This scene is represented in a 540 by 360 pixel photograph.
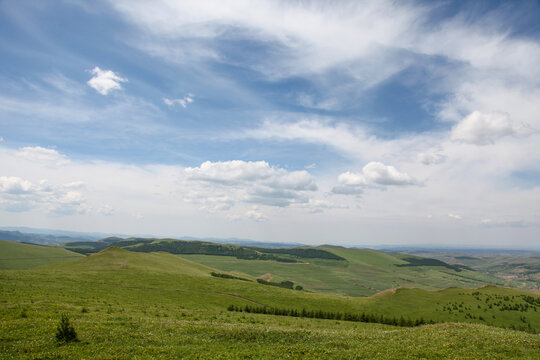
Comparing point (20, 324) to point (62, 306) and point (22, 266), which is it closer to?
point (62, 306)

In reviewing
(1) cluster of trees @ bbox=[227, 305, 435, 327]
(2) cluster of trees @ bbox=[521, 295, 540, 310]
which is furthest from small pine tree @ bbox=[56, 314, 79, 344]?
(2) cluster of trees @ bbox=[521, 295, 540, 310]

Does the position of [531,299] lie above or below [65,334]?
below

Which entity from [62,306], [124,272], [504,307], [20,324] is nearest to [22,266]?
[124,272]

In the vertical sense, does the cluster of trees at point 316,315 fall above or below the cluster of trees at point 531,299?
below

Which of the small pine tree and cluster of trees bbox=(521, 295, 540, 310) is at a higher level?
the small pine tree

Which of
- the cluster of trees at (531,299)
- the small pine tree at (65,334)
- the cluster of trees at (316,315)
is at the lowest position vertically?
the cluster of trees at (316,315)

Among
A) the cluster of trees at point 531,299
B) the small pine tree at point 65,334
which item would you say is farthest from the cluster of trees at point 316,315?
the small pine tree at point 65,334

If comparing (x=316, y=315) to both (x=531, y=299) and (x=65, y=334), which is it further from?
(x=531, y=299)

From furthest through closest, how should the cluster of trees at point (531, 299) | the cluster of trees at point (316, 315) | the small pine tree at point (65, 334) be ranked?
the cluster of trees at point (531, 299) → the cluster of trees at point (316, 315) → the small pine tree at point (65, 334)

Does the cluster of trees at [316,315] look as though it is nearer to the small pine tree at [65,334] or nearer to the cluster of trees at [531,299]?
the cluster of trees at [531,299]

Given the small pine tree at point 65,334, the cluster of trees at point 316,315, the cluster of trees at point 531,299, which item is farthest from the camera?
the cluster of trees at point 531,299

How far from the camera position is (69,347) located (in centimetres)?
1995

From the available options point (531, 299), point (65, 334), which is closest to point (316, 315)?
point (65, 334)

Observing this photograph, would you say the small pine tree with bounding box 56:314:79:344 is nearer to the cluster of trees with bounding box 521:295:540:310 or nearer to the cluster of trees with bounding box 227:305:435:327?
the cluster of trees with bounding box 227:305:435:327
